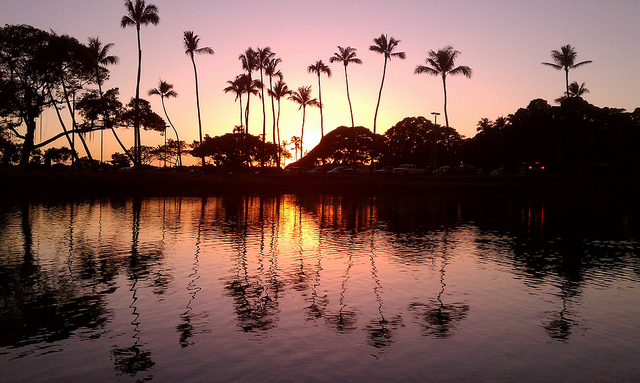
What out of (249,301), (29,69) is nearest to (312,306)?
(249,301)

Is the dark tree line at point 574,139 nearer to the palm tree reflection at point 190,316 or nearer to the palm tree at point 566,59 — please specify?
the palm tree at point 566,59

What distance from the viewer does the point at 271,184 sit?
69.5m

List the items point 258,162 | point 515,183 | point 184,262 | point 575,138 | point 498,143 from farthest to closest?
point 258,162, point 498,143, point 575,138, point 515,183, point 184,262

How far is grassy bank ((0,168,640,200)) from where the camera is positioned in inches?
2140

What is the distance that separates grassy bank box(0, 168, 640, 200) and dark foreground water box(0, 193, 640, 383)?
31.2 metres

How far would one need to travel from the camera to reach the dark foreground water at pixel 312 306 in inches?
345

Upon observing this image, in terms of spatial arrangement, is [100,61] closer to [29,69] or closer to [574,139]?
[29,69]

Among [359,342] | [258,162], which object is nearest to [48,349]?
[359,342]

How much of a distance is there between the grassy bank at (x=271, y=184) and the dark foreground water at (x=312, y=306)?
3123cm

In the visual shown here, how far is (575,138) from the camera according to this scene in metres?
79.4

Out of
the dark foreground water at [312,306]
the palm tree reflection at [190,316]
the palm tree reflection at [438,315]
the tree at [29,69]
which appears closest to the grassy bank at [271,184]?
the tree at [29,69]

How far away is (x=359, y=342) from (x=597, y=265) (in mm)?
12397

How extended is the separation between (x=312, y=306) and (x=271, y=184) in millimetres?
57547

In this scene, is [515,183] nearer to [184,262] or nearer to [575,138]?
[575,138]
